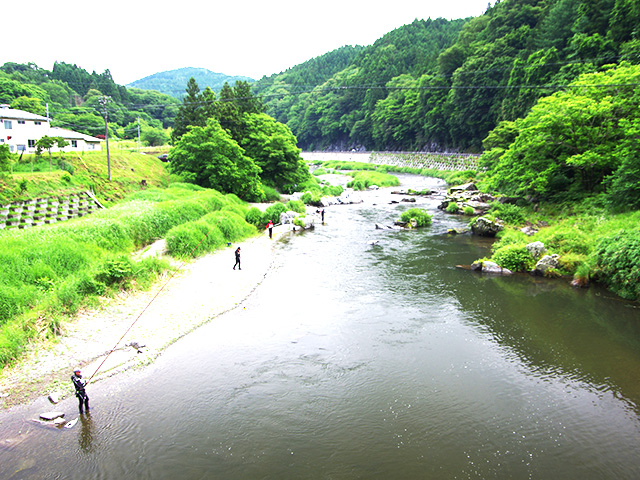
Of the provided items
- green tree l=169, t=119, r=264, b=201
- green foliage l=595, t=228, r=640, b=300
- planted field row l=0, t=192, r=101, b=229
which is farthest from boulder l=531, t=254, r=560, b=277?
green tree l=169, t=119, r=264, b=201

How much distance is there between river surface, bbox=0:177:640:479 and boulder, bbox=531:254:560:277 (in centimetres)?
158

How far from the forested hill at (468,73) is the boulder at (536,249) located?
2241 cm

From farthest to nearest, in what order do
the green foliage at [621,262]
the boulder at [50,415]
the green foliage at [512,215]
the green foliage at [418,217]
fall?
the green foliage at [418,217] → the green foliage at [512,215] → the green foliage at [621,262] → the boulder at [50,415]

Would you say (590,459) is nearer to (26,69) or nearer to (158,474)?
(158,474)

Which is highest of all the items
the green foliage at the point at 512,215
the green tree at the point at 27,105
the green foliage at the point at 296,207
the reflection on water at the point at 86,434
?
the green tree at the point at 27,105

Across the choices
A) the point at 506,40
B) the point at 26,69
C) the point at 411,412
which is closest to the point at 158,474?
the point at 411,412

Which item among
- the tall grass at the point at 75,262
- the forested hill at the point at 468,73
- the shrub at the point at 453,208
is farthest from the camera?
the forested hill at the point at 468,73

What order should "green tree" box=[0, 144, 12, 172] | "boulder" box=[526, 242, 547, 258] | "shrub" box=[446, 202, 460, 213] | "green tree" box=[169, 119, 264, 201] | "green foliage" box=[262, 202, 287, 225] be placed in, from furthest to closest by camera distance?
"green tree" box=[169, 119, 264, 201] < "shrub" box=[446, 202, 460, 213] < "green foliage" box=[262, 202, 287, 225] < "green tree" box=[0, 144, 12, 172] < "boulder" box=[526, 242, 547, 258]

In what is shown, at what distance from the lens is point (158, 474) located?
8.87m

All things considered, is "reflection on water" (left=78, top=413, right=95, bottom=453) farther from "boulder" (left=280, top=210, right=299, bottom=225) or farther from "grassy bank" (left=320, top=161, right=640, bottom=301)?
"boulder" (left=280, top=210, right=299, bottom=225)

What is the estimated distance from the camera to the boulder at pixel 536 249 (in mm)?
22281

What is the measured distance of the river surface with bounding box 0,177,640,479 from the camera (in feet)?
30.2

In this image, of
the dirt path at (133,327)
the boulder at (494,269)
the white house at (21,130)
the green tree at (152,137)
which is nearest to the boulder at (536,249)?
the boulder at (494,269)

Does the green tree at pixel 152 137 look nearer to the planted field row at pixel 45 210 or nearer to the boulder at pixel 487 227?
the planted field row at pixel 45 210
